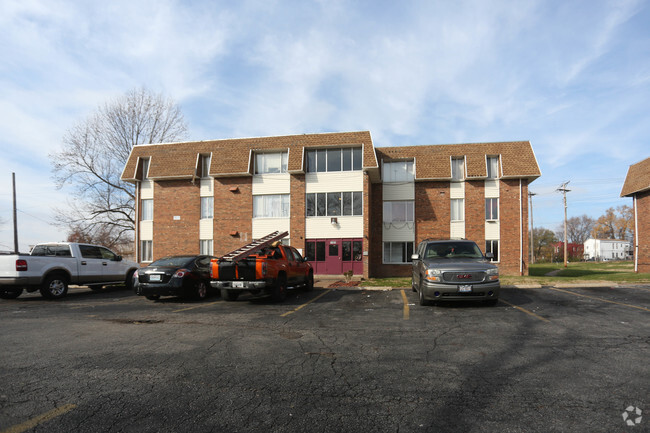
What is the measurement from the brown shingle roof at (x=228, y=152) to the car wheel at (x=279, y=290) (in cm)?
1357

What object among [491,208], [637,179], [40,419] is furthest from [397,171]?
[40,419]

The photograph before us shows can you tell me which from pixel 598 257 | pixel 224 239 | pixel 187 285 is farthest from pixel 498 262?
pixel 598 257

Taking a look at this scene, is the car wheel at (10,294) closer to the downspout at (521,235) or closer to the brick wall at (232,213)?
→ the brick wall at (232,213)

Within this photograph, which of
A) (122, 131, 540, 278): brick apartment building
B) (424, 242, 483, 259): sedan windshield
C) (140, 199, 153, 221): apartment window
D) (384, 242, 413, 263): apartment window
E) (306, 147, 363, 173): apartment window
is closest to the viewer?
(424, 242, 483, 259): sedan windshield

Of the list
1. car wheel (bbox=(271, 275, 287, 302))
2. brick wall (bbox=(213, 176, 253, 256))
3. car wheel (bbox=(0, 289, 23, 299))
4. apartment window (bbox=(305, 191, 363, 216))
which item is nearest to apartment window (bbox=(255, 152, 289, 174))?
brick wall (bbox=(213, 176, 253, 256))

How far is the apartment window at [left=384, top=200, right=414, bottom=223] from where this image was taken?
25844 millimetres

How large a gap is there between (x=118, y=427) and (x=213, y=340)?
3.06m

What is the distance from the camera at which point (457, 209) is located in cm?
2534

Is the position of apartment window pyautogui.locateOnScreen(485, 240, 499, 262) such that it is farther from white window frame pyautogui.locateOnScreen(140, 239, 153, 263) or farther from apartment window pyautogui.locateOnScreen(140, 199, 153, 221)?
apartment window pyautogui.locateOnScreen(140, 199, 153, 221)

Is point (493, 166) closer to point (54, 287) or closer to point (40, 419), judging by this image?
point (54, 287)

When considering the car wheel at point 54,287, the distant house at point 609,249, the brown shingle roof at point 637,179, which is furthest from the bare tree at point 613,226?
the car wheel at point 54,287

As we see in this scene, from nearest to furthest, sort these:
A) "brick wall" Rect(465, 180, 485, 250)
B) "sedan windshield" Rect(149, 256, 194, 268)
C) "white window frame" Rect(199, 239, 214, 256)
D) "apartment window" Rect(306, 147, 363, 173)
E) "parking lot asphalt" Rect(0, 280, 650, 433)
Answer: "parking lot asphalt" Rect(0, 280, 650, 433) < "sedan windshield" Rect(149, 256, 194, 268) < "apartment window" Rect(306, 147, 363, 173) < "brick wall" Rect(465, 180, 485, 250) < "white window frame" Rect(199, 239, 214, 256)

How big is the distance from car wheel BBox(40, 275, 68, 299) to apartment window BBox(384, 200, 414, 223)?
758 inches

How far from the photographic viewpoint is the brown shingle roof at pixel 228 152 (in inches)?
949
